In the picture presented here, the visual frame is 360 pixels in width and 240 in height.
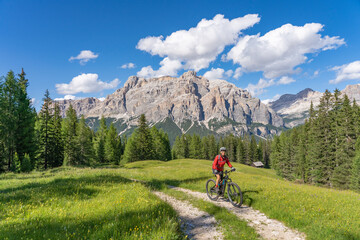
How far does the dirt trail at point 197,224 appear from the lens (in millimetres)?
7012

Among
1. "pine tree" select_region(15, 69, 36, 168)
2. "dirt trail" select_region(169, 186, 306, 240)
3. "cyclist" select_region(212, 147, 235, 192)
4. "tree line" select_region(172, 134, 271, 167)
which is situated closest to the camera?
"dirt trail" select_region(169, 186, 306, 240)

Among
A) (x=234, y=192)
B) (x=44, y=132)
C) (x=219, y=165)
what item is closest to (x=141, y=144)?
(x=44, y=132)

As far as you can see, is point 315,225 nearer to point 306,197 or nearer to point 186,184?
point 306,197

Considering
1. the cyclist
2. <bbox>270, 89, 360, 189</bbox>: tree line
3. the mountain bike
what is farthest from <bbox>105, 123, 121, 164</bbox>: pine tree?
<bbox>270, 89, 360, 189</bbox>: tree line

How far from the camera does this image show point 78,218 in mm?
6238

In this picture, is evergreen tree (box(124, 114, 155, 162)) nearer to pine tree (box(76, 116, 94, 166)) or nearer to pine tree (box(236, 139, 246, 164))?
pine tree (box(76, 116, 94, 166))

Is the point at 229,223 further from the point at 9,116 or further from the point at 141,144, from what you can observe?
the point at 141,144

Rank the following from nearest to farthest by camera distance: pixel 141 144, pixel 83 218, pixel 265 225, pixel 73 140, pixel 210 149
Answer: pixel 83 218
pixel 265 225
pixel 73 140
pixel 141 144
pixel 210 149

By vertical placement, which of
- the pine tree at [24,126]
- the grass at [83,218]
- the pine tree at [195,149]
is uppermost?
the pine tree at [24,126]

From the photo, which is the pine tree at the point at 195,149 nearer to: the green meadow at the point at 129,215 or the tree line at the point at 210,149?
the tree line at the point at 210,149

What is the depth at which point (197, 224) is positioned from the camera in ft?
26.5

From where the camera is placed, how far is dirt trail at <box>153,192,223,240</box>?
7.01 m

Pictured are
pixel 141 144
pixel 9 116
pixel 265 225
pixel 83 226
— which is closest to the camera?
pixel 83 226

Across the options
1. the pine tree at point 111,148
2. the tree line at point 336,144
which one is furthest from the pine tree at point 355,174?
the pine tree at point 111,148
